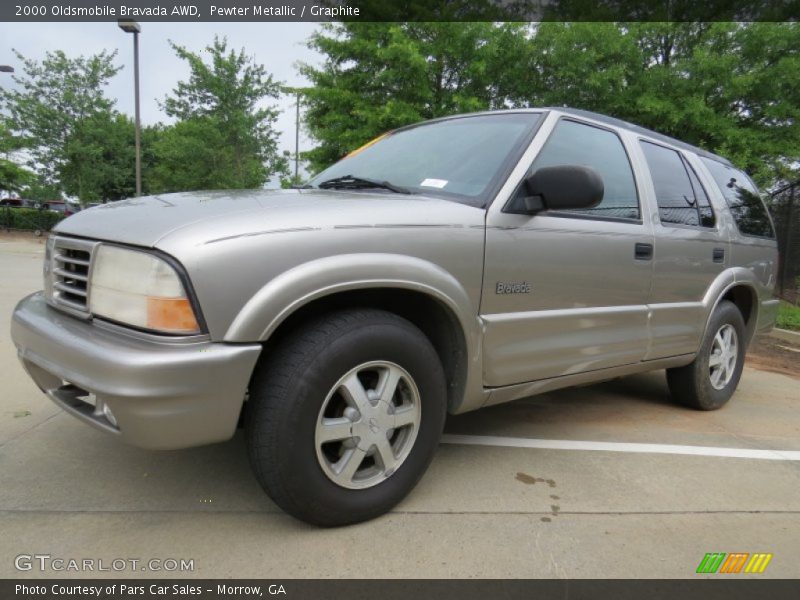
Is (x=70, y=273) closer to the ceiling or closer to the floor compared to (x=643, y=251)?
closer to the floor

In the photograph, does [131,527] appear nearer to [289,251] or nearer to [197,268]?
[197,268]

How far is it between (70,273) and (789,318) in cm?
930

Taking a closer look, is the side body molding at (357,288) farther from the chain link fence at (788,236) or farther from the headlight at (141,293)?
the chain link fence at (788,236)

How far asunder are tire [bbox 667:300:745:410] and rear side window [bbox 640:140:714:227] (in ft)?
2.28

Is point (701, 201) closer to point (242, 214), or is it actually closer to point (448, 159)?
point (448, 159)

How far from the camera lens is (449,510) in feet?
7.95

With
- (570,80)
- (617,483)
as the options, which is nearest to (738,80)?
(570,80)

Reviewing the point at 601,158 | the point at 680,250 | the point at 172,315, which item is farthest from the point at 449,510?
the point at 680,250

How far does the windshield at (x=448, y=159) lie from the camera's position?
2666 mm

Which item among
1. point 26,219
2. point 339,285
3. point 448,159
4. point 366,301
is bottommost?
point 26,219

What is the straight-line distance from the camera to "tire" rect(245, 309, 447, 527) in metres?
1.96

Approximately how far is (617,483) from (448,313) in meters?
1.27
